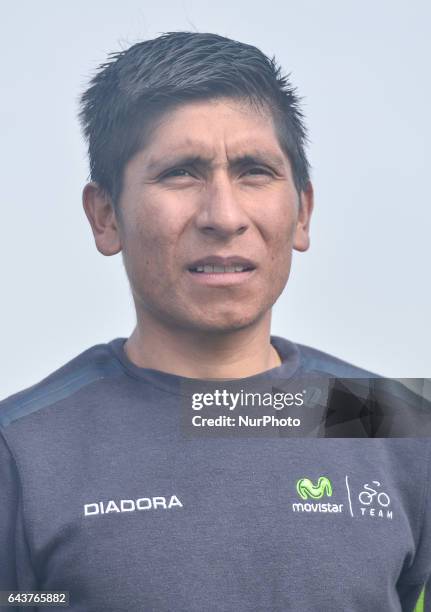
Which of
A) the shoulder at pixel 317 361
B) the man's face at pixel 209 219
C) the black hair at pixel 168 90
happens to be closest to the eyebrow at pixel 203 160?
the man's face at pixel 209 219

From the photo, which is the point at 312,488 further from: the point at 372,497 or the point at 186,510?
Result: the point at 186,510

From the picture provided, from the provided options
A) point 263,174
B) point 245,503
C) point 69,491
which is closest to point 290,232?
point 263,174

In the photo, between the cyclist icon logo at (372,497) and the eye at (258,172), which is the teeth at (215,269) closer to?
the eye at (258,172)

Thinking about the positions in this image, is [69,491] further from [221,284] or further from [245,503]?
[221,284]

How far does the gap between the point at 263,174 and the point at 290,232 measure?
0.76ft

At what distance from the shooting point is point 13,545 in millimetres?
3143

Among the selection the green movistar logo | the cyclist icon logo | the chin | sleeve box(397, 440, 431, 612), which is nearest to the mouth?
the chin

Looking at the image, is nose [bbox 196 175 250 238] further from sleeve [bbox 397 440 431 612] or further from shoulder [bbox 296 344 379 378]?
sleeve [bbox 397 440 431 612]

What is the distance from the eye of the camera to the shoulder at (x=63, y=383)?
11.1 feet

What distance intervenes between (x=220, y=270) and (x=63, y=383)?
0.74 m

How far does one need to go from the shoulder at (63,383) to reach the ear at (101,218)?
39 cm

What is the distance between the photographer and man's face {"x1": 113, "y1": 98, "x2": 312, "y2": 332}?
10.6 feet

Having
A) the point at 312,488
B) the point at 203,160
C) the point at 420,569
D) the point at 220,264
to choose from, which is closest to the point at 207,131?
the point at 203,160

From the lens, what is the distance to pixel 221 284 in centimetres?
327
